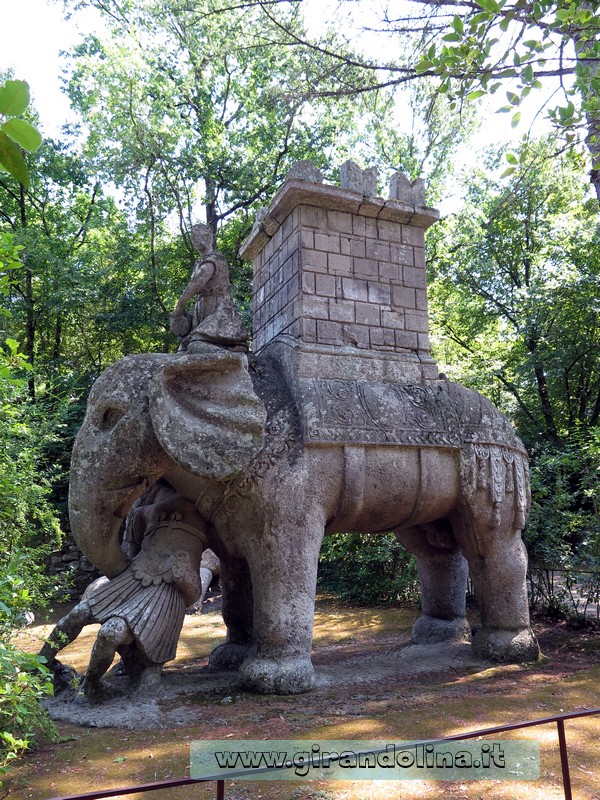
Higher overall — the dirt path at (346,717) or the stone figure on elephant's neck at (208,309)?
the stone figure on elephant's neck at (208,309)

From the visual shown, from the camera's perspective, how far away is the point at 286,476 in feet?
14.5

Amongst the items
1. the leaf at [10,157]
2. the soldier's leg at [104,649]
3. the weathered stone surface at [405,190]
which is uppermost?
the weathered stone surface at [405,190]

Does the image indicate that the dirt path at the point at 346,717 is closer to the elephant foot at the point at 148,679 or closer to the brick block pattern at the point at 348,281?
the elephant foot at the point at 148,679

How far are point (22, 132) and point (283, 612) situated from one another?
381 cm

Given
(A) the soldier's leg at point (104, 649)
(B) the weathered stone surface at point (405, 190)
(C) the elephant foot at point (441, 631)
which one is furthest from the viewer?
(C) the elephant foot at point (441, 631)

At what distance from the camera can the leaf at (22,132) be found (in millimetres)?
951

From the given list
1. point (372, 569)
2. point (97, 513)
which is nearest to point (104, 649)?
point (97, 513)

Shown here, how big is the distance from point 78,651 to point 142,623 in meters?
2.94

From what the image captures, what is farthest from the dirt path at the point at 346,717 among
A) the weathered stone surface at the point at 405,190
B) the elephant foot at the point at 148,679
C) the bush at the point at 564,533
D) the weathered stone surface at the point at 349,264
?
the weathered stone surface at the point at 405,190

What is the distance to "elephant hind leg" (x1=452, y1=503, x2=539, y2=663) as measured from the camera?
16.6ft

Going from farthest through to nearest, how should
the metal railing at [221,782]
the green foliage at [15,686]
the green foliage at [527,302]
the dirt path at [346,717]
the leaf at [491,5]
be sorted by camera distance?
the green foliage at [527,302] → the leaf at [491,5] → the dirt path at [346,717] → the green foliage at [15,686] → the metal railing at [221,782]

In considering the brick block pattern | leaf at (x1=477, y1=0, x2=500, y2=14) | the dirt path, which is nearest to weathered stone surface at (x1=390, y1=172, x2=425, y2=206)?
the brick block pattern

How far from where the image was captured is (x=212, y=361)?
173 inches

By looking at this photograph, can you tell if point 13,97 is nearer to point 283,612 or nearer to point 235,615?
point 283,612
